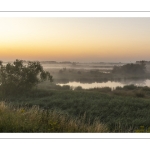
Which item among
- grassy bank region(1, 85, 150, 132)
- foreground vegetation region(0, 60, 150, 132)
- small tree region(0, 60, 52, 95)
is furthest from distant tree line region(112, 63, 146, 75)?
small tree region(0, 60, 52, 95)

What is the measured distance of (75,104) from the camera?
979 centimetres

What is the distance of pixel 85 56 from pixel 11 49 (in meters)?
2.43

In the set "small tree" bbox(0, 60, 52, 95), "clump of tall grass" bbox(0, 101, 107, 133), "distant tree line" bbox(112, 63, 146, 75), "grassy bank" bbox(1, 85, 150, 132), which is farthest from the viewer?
"small tree" bbox(0, 60, 52, 95)

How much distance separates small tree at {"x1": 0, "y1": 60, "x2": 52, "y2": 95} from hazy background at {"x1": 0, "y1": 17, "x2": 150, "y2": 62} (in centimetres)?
47

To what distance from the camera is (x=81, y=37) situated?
30.8 ft

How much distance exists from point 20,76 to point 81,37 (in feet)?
9.13

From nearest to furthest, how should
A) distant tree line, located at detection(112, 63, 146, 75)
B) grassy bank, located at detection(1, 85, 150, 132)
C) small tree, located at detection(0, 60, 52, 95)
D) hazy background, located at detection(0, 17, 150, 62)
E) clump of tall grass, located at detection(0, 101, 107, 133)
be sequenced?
clump of tall grass, located at detection(0, 101, 107, 133)
hazy background, located at detection(0, 17, 150, 62)
grassy bank, located at detection(1, 85, 150, 132)
distant tree line, located at detection(112, 63, 146, 75)
small tree, located at detection(0, 60, 52, 95)

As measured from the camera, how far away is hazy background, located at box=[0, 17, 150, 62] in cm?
924

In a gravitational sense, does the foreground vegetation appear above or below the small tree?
below

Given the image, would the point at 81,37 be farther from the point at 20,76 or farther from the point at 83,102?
the point at 20,76

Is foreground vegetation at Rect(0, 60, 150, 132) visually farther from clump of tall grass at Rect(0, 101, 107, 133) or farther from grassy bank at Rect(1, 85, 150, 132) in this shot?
clump of tall grass at Rect(0, 101, 107, 133)
